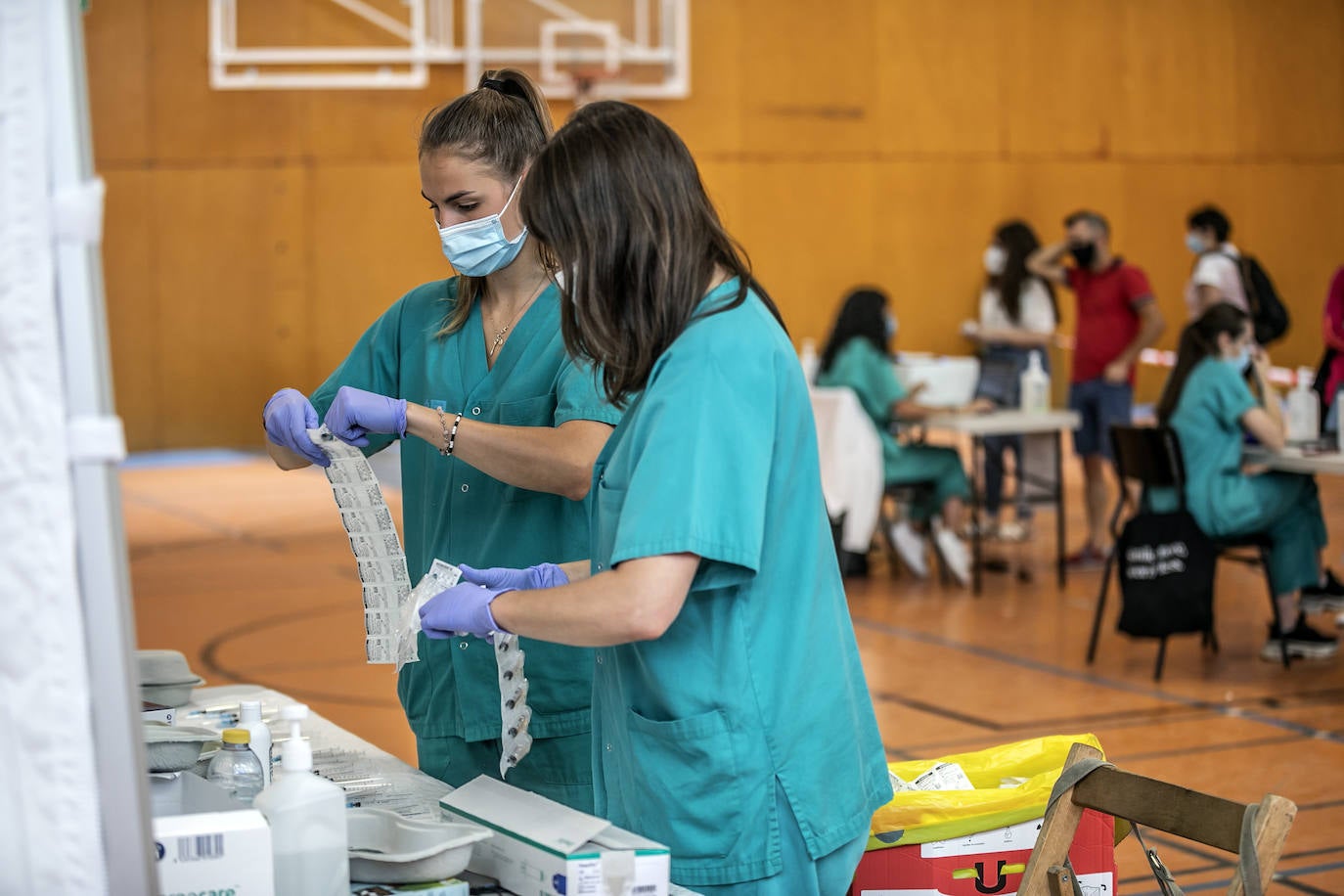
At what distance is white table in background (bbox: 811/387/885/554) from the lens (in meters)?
6.26

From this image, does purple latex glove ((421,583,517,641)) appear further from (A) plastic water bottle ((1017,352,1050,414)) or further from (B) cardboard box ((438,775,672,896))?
(A) plastic water bottle ((1017,352,1050,414))

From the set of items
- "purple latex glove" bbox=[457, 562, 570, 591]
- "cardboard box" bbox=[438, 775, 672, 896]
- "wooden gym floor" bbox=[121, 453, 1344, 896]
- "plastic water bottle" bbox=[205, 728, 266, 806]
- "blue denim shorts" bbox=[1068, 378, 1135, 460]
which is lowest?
"wooden gym floor" bbox=[121, 453, 1344, 896]

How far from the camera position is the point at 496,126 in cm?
185

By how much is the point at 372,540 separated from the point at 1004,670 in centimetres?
348

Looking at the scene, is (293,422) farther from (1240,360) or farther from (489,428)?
(1240,360)

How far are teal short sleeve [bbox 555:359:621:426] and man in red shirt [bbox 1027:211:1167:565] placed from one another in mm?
5448

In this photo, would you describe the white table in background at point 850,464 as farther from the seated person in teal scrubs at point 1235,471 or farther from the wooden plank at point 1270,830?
the wooden plank at point 1270,830

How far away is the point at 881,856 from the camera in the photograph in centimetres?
184

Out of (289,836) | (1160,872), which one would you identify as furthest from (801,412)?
(1160,872)

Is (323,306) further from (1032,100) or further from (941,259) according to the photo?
(1032,100)

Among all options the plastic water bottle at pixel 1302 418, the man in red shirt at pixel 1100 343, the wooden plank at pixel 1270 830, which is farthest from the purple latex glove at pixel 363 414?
the man in red shirt at pixel 1100 343

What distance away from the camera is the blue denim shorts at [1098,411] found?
23.3 ft

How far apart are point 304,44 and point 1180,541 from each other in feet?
26.0

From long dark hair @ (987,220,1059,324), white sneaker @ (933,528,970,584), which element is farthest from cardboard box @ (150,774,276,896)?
long dark hair @ (987,220,1059,324)
